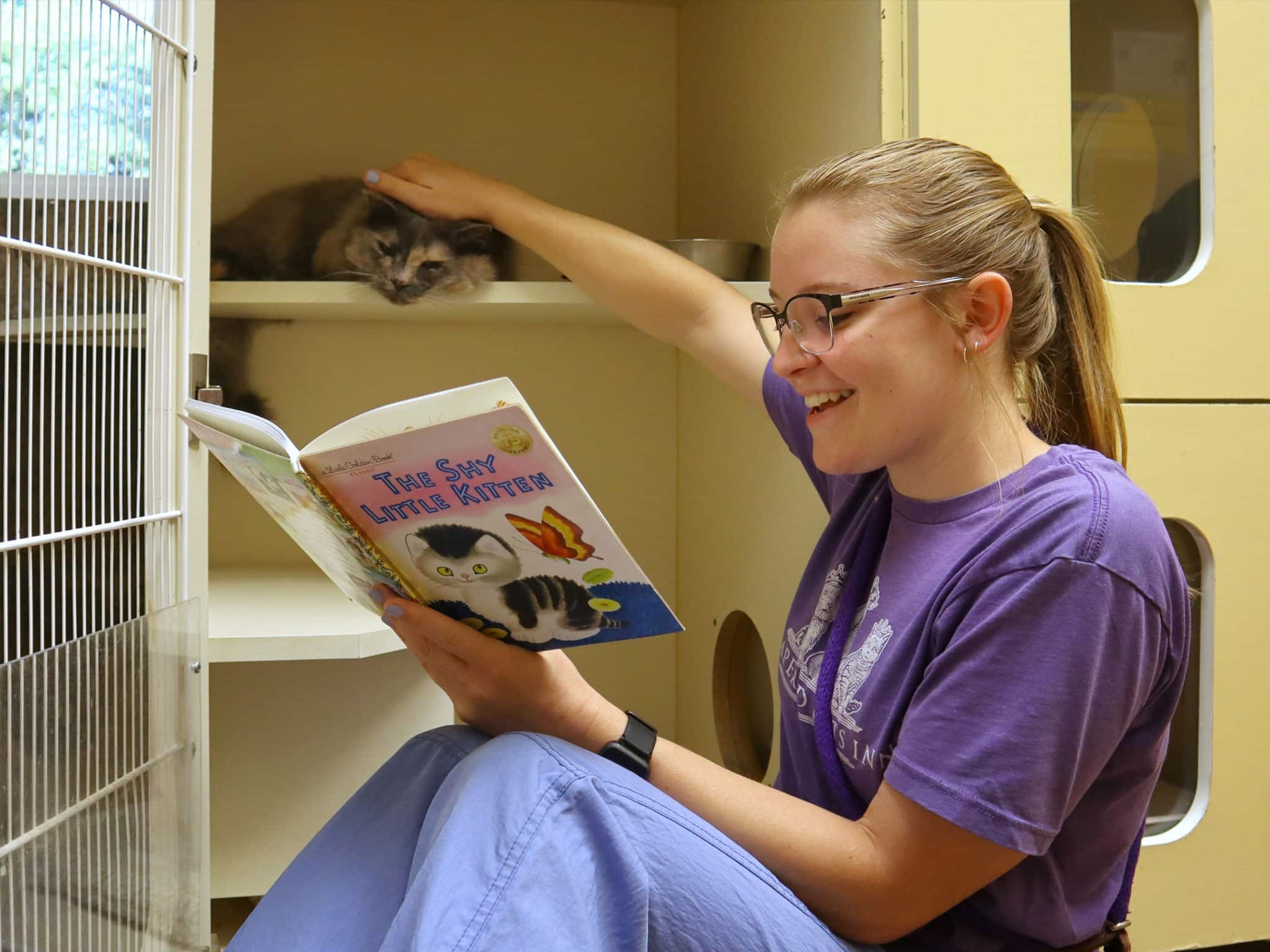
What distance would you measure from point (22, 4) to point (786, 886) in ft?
2.37

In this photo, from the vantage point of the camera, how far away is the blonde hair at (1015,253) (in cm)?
72

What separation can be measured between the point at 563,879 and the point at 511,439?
0.25m

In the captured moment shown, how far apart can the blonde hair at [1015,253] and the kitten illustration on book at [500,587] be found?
0.31 meters

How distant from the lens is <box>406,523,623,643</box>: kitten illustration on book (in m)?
0.66

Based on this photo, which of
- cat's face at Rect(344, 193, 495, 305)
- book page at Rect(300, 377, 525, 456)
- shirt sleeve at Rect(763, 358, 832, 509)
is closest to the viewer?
book page at Rect(300, 377, 525, 456)

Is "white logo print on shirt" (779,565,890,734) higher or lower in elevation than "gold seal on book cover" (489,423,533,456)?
lower

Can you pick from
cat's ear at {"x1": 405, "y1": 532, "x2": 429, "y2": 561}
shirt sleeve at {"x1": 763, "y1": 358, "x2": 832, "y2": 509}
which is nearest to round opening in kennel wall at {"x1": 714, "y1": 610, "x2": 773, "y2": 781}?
shirt sleeve at {"x1": 763, "y1": 358, "x2": 832, "y2": 509}

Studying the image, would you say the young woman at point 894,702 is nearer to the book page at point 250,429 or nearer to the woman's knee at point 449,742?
the woman's knee at point 449,742

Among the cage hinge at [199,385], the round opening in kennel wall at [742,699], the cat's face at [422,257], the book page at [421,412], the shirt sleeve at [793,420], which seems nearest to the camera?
the book page at [421,412]

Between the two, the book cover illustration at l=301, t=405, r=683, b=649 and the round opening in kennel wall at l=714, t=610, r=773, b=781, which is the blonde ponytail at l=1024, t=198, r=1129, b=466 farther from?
the round opening in kennel wall at l=714, t=610, r=773, b=781

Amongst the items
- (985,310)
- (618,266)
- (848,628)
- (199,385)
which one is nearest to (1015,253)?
(985,310)

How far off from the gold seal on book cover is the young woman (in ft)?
0.59

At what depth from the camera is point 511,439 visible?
0.59 m

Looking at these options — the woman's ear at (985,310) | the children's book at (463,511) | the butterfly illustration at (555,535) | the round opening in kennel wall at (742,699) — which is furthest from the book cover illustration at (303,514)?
the round opening in kennel wall at (742,699)
